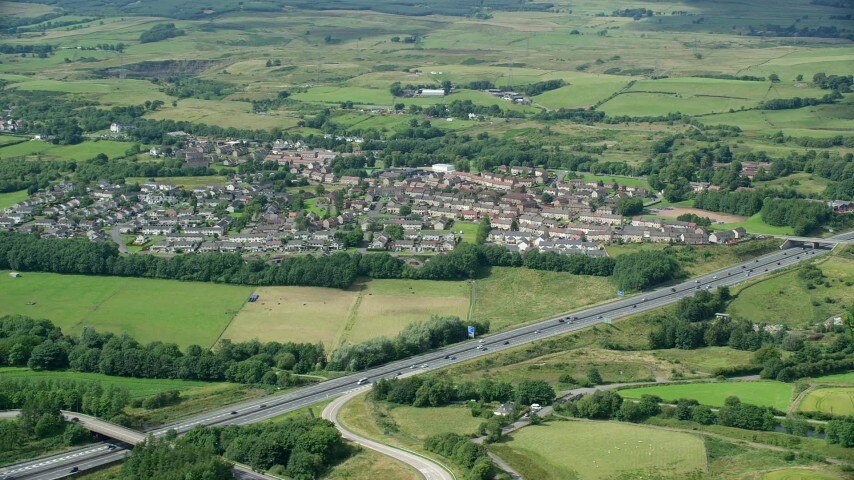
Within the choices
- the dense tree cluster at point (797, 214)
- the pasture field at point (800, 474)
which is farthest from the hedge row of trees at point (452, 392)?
the dense tree cluster at point (797, 214)

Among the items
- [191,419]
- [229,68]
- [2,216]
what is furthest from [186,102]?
[191,419]

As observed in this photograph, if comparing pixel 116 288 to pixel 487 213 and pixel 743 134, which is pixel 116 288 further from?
pixel 743 134

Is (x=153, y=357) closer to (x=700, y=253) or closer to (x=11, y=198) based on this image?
(x=700, y=253)

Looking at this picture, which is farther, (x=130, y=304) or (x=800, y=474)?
(x=130, y=304)

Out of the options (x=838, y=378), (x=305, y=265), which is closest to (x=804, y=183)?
(x=838, y=378)

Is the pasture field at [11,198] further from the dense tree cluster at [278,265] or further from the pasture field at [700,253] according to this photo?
the pasture field at [700,253]

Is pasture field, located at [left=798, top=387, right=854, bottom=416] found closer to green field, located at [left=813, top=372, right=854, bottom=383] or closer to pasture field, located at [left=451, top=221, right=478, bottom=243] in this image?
green field, located at [left=813, top=372, right=854, bottom=383]

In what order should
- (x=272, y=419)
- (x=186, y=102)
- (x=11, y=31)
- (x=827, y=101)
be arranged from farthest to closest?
(x=11, y=31) < (x=186, y=102) < (x=827, y=101) < (x=272, y=419)
